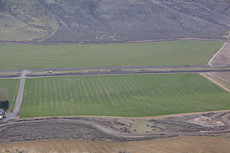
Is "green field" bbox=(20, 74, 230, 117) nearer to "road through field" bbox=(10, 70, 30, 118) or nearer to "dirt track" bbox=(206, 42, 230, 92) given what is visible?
"road through field" bbox=(10, 70, 30, 118)

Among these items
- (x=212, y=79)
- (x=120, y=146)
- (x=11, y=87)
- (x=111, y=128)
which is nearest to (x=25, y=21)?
(x=11, y=87)

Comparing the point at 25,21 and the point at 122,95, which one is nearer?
the point at 122,95

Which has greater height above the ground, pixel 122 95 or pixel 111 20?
pixel 111 20

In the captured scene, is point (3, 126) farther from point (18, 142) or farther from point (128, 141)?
point (128, 141)

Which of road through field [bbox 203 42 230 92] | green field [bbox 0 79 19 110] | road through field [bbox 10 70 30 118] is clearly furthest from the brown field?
road through field [bbox 203 42 230 92]

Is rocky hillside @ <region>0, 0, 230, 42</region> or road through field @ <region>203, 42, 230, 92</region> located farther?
rocky hillside @ <region>0, 0, 230, 42</region>

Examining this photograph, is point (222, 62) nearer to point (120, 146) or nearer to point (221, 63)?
point (221, 63)

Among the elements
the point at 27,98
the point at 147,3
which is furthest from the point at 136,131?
the point at 147,3
